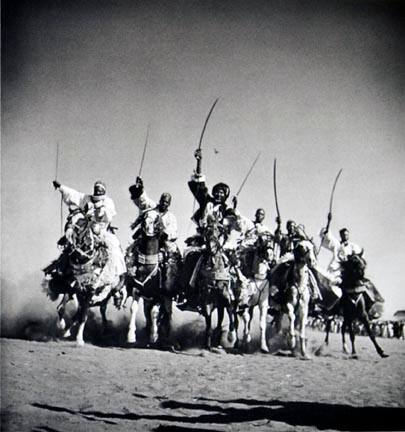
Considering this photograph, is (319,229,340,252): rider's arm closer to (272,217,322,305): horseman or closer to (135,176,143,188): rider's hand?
(272,217,322,305): horseman

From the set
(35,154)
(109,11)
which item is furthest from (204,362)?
(109,11)

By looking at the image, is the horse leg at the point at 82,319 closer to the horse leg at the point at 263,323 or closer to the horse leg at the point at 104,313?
the horse leg at the point at 104,313

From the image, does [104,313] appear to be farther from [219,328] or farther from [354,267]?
[354,267]

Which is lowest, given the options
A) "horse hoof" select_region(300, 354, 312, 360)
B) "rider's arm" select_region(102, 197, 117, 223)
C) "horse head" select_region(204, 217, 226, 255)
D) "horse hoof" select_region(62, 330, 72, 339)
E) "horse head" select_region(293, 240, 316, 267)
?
"horse hoof" select_region(300, 354, 312, 360)

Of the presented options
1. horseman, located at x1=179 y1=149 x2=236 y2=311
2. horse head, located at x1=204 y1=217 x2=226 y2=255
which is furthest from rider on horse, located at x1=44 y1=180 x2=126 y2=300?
horse head, located at x1=204 y1=217 x2=226 y2=255

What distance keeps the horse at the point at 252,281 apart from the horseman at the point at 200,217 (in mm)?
593

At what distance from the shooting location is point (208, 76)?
21.9 feet

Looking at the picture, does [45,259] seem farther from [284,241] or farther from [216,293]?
[284,241]

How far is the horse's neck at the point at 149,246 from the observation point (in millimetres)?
7016

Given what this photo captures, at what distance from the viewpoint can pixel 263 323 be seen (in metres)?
7.27

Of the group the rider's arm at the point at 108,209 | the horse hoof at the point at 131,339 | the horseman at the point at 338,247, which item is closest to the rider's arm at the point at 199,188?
the rider's arm at the point at 108,209

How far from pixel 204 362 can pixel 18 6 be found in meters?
4.39

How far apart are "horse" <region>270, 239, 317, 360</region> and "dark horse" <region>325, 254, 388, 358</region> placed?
0.56 meters

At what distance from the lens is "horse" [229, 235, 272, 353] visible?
7500 mm
